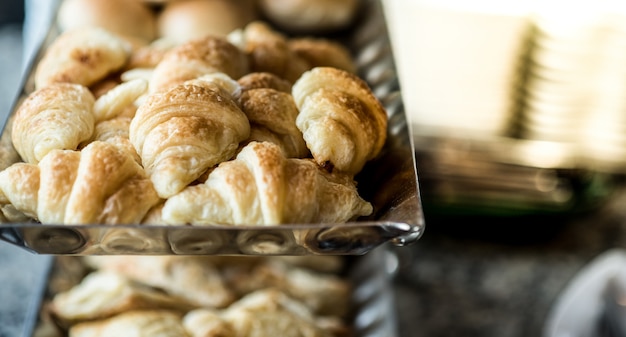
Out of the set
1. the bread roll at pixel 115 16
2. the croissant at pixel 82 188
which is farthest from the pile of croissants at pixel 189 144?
the bread roll at pixel 115 16

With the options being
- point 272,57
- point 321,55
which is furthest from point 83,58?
point 321,55

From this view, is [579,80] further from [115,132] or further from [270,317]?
[115,132]

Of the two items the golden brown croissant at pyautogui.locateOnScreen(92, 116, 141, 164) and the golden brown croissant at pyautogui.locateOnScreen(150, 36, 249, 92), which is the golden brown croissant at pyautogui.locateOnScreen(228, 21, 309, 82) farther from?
the golden brown croissant at pyautogui.locateOnScreen(92, 116, 141, 164)

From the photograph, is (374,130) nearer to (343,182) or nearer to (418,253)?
(343,182)

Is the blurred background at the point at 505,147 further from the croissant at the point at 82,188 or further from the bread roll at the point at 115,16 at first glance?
the croissant at the point at 82,188

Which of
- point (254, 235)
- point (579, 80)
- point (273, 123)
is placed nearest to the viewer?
point (254, 235)
